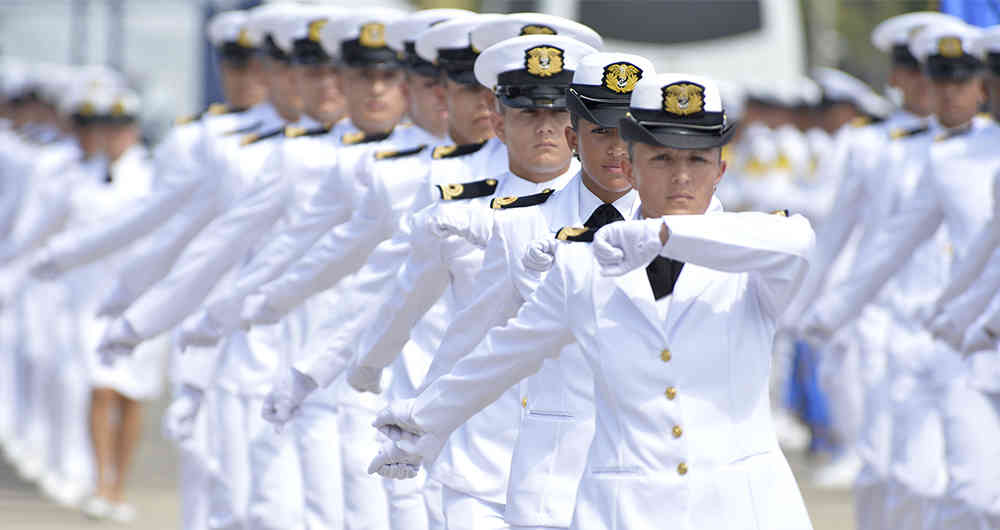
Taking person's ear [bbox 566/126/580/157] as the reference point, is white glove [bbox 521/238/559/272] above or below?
below

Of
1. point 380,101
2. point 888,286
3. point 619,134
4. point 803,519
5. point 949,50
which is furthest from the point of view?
point 888,286

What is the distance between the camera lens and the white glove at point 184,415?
9.46m

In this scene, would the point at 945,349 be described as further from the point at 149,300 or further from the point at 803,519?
the point at 803,519

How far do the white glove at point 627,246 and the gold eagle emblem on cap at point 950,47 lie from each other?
5.05 m

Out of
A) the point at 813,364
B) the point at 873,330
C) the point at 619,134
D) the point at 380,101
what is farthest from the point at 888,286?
the point at 813,364

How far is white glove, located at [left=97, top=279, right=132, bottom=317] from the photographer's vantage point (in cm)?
1027

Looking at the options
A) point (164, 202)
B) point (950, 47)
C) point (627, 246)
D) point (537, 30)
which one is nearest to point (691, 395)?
point (627, 246)

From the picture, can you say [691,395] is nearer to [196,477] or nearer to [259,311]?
[259,311]

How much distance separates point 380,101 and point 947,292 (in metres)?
2.36

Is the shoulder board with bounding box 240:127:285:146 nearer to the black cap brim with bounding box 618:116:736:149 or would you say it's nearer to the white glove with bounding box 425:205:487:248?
the white glove with bounding box 425:205:487:248

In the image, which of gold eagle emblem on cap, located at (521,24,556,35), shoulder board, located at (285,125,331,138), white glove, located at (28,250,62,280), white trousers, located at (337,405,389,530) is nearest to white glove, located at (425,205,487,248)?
gold eagle emblem on cap, located at (521,24,556,35)

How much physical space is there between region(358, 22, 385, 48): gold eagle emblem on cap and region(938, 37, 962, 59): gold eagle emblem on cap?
2.56m

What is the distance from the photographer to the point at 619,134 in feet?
18.4

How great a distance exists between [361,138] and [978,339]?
95.7 inches
